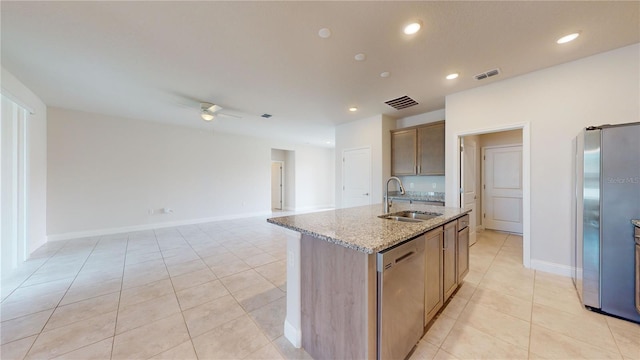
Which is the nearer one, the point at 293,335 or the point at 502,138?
the point at 293,335

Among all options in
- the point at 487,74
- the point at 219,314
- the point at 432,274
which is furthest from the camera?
the point at 487,74

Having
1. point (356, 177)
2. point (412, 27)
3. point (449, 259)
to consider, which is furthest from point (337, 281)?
point (356, 177)

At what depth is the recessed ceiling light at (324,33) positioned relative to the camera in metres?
2.18

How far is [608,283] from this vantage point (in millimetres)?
2041

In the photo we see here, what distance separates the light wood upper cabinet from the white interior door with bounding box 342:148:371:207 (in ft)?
2.05

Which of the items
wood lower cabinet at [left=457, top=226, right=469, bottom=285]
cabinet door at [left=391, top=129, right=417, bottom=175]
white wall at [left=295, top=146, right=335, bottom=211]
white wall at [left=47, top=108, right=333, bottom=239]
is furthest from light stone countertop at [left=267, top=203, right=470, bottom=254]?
white wall at [left=295, top=146, right=335, bottom=211]

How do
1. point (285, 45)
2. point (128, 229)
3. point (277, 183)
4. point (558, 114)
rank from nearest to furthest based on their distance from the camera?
point (285, 45) → point (558, 114) → point (128, 229) → point (277, 183)

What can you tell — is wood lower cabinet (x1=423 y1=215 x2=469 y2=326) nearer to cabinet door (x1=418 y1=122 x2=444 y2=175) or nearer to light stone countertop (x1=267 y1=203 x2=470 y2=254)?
light stone countertop (x1=267 y1=203 x2=470 y2=254)

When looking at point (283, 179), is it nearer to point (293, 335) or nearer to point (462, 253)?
point (462, 253)

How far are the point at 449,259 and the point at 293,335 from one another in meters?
1.59

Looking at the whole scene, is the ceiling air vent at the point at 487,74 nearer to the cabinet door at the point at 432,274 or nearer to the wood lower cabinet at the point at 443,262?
the wood lower cabinet at the point at 443,262

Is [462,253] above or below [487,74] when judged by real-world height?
below

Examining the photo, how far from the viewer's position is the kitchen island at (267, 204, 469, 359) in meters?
1.29

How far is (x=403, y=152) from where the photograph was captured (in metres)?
5.06
